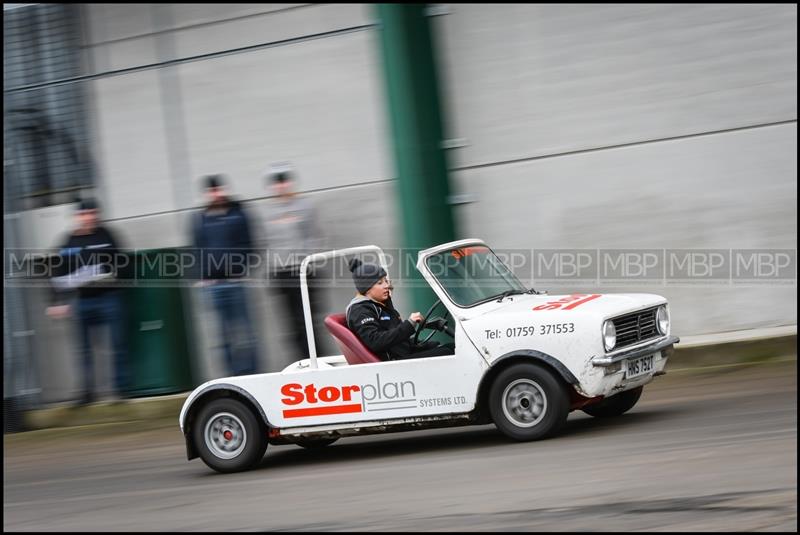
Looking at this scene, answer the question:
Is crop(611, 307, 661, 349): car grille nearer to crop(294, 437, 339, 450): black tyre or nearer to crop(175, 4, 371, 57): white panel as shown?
crop(294, 437, 339, 450): black tyre

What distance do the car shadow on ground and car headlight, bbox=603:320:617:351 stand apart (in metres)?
0.74

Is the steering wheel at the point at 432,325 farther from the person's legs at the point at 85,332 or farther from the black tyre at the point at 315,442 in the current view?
the person's legs at the point at 85,332

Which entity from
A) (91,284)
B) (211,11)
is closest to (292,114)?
(211,11)

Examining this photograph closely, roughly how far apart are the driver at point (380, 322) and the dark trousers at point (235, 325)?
3112mm

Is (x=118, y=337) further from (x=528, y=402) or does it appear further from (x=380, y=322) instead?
(x=528, y=402)

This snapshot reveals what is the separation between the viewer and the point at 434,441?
908cm

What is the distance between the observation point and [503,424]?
798cm

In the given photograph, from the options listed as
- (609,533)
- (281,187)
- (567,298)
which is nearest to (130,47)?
(281,187)

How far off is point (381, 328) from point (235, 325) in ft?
11.6

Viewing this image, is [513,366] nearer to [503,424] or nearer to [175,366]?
[503,424]

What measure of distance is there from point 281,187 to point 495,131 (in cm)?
289

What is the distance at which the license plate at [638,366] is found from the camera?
794 cm

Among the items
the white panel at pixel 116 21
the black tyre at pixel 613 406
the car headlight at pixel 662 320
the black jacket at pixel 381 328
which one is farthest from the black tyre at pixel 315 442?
the white panel at pixel 116 21

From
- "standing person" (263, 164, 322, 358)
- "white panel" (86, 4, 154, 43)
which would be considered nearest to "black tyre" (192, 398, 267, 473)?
"standing person" (263, 164, 322, 358)
